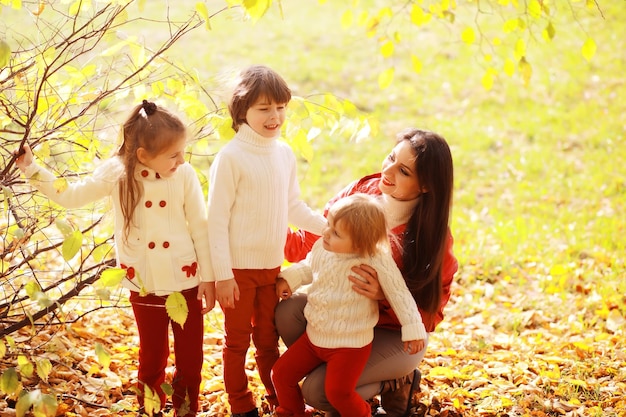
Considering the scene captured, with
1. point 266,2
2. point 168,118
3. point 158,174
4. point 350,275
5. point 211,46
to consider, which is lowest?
→ point 350,275

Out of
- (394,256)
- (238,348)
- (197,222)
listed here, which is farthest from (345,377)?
(197,222)

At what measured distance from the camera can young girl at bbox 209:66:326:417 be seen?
263 centimetres

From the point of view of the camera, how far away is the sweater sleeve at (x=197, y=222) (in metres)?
2.61

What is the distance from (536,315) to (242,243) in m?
2.49

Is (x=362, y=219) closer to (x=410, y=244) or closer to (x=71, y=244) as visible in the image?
(x=410, y=244)

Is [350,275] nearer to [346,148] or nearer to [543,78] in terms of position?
[346,148]

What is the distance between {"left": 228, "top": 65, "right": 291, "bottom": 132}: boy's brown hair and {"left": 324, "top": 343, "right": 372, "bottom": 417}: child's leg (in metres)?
1.04

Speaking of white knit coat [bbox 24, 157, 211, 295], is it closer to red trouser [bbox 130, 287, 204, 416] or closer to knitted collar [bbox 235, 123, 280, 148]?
red trouser [bbox 130, 287, 204, 416]

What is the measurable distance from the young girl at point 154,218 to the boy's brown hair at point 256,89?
0.29 m

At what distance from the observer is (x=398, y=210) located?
115 inches

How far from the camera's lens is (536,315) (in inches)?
172

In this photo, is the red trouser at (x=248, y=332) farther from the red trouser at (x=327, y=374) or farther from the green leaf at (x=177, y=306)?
the green leaf at (x=177, y=306)

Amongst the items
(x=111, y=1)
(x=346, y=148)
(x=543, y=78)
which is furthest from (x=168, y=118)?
(x=543, y=78)

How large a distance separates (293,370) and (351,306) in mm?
374
